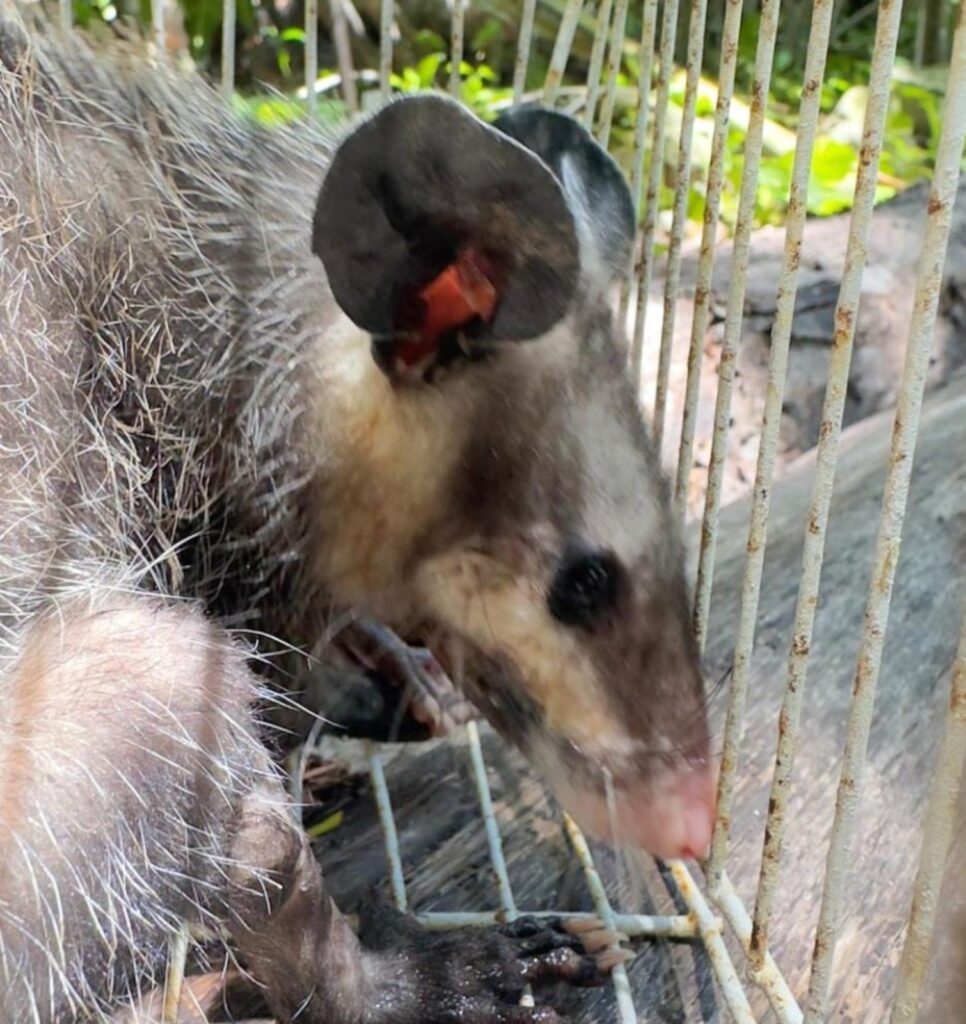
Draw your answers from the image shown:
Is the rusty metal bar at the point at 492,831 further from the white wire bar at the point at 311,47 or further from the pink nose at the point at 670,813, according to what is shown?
the white wire bar at the point at 311,47

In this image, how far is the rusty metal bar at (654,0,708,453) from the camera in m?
1.50

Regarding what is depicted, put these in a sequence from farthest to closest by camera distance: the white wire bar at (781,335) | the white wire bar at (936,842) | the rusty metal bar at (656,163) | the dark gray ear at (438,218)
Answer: the rusty metal bar at (656,163) < the dark gray ear at (438,218) < the white wire bar at (781,335) < the white wire bar at (936,842)

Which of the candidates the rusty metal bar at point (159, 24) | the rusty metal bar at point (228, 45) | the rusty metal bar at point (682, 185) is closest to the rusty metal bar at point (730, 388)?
the rusty metal bar at point (682, 185)

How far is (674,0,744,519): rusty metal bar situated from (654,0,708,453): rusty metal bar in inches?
1.5

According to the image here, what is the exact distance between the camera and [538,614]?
4.98ft

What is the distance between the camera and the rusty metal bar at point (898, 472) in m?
0.92

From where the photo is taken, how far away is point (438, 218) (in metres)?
1.36

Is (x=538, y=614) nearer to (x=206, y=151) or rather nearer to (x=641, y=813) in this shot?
(x=641, y=813)

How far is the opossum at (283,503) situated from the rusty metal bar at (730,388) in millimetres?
46

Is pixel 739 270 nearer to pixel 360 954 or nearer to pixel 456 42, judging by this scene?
pixel 456 42

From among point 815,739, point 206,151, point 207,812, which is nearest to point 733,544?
point 815,739

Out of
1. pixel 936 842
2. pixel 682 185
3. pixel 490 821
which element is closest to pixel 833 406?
pixel 936 842

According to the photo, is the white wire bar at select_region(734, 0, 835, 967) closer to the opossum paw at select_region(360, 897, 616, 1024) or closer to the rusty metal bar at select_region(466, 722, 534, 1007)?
the opossum paw at select_region(360, 897, 616, 1024)

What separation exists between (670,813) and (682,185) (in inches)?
30.5
